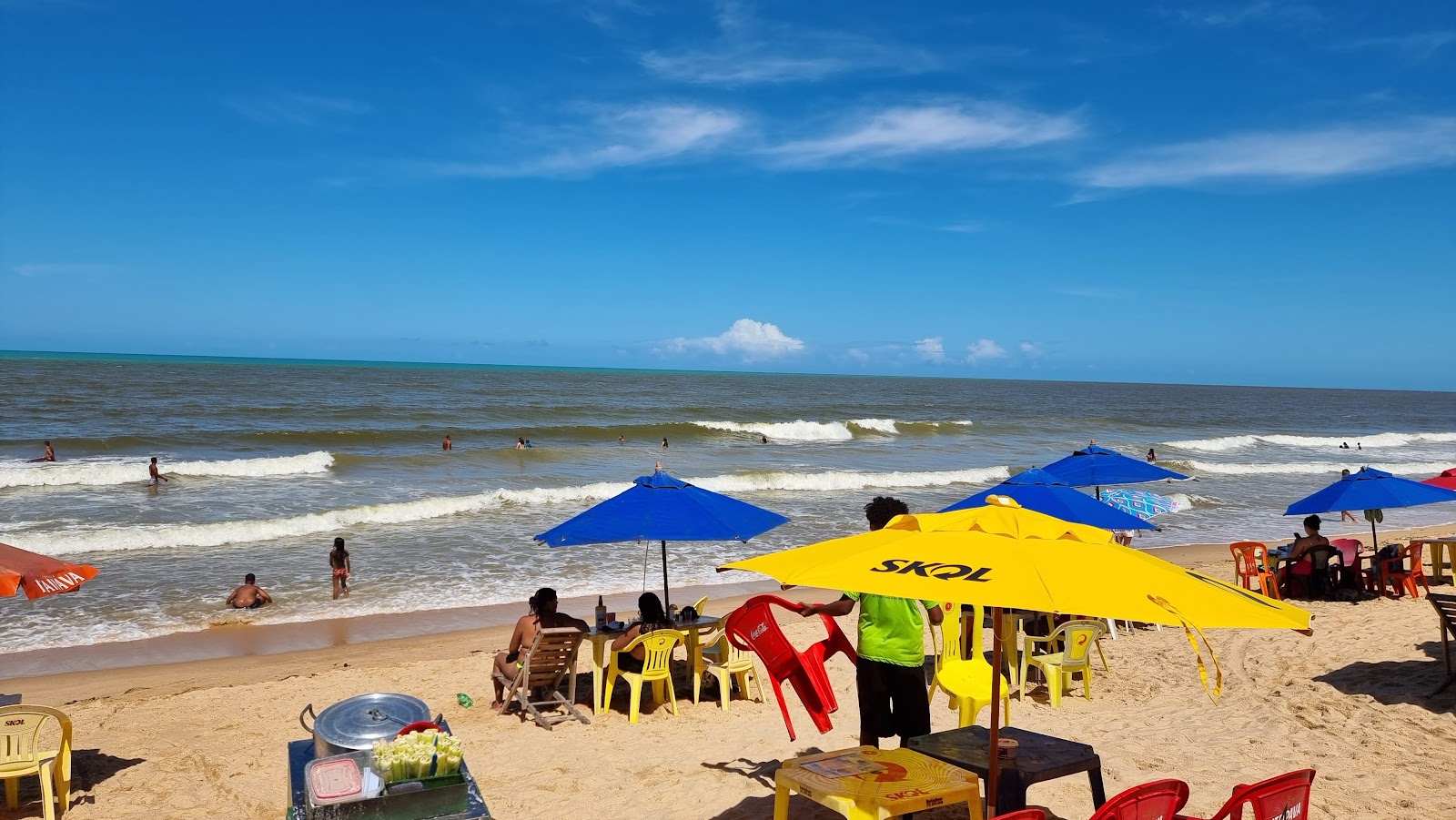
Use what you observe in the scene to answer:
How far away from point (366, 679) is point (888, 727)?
615 centimetres

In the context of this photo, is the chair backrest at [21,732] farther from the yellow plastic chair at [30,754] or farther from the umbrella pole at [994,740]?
the umbrella pole at [994,740]

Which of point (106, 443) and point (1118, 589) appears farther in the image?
point (106, 443)

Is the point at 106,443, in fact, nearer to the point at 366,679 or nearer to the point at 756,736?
the point at 366,679

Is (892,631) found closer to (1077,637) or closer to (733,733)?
(733,733)

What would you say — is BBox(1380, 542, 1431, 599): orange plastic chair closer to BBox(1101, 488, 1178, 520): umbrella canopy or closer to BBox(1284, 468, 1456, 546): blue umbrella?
BBox(1284, 468, 1456, 546): blue umbrella

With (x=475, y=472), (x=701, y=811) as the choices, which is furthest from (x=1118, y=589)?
(x=475, y=472)

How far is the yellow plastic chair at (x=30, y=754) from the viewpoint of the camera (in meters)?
5.66

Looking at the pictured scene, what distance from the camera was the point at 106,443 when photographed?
3122 centimetres

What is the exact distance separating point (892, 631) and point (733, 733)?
2617 millimetres

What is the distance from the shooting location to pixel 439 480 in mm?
26188

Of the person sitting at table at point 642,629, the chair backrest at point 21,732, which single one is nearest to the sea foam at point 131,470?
the chair backrest at point 21,732

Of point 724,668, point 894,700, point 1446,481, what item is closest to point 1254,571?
point 1446,481

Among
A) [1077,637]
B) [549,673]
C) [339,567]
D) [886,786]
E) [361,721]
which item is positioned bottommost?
[339,567]

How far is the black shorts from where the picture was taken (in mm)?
5176
